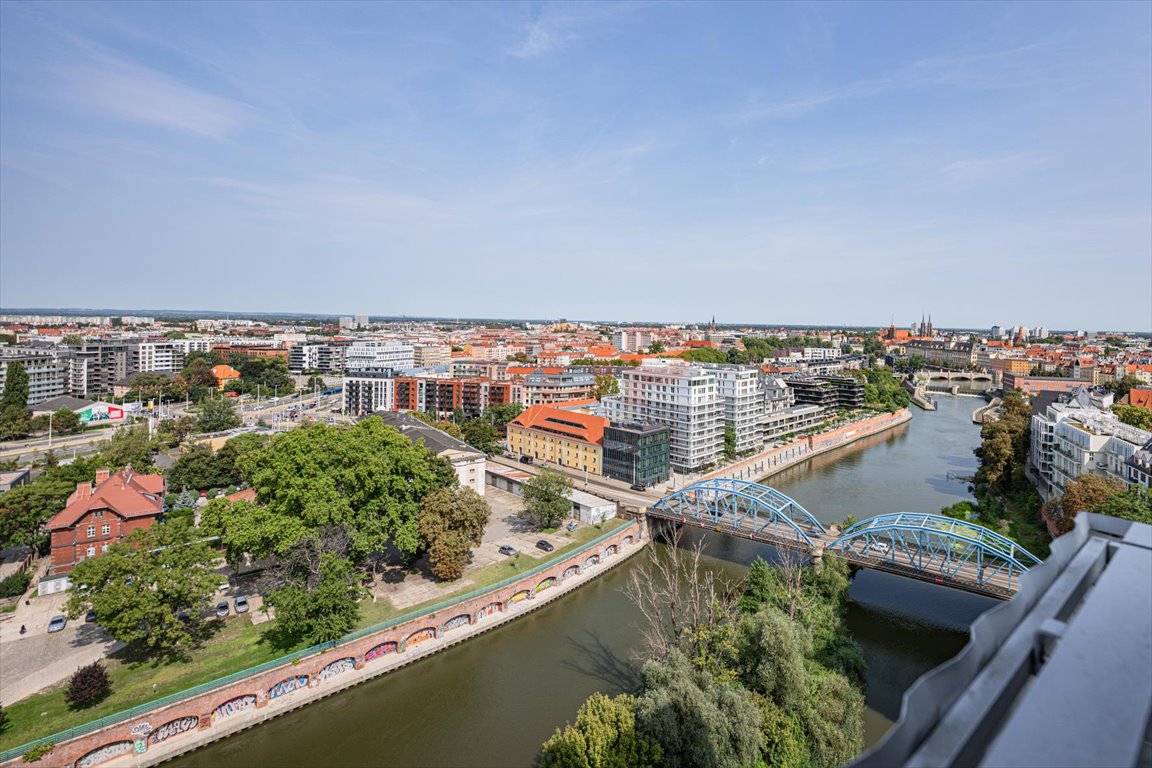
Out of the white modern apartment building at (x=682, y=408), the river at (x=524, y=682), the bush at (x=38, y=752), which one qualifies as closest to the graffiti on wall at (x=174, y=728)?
the river at (x=524, y=682)

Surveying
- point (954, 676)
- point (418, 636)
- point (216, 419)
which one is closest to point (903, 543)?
point (418, 636)

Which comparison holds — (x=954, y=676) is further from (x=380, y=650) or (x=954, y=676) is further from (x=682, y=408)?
(x=682, y=408)

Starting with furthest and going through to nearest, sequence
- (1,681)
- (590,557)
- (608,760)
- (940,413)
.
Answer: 1. (940,413)
2. (590,557)
3. (1,681)
4. (608,760)

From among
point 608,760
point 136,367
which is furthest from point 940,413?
point 136,367

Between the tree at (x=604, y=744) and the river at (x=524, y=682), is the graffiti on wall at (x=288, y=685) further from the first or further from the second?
the tree at (x=604, y=744)

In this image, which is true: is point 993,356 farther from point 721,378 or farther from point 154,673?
point 154,673

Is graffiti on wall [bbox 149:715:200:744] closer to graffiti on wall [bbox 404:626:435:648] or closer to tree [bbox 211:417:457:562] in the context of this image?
tree [bbox 211:417:457:562]
